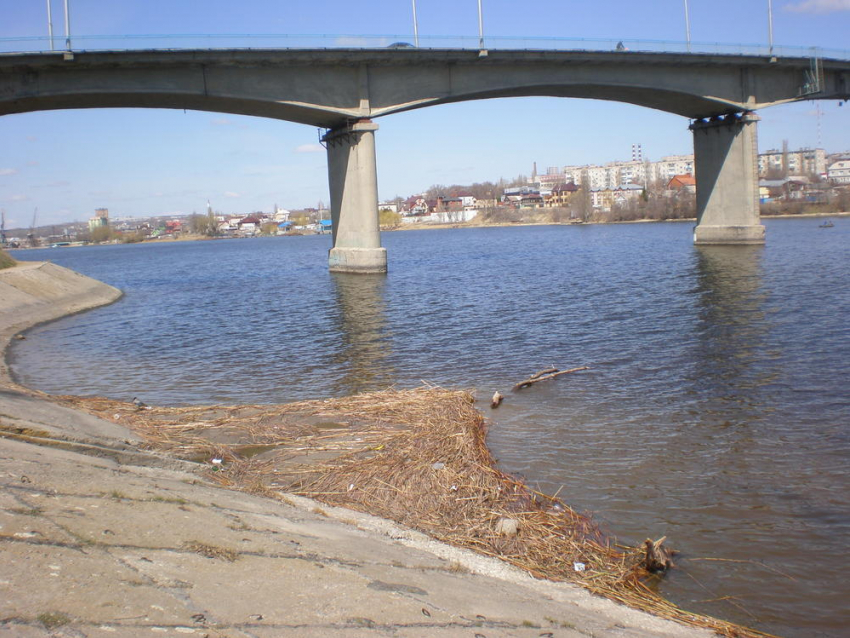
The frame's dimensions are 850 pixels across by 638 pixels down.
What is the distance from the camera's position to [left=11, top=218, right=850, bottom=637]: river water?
700 cm

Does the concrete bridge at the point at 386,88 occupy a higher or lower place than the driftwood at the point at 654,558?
higher

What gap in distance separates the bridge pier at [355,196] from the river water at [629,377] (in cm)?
717

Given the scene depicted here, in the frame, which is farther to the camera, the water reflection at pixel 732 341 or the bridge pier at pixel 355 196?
the bridge pier at pixel 355 196

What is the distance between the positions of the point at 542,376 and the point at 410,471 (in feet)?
19.8

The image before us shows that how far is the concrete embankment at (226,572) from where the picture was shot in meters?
4.04

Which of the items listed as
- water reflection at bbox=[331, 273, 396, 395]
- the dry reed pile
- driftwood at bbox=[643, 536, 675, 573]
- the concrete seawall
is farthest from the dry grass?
driftwood at bbox=[643, 536, 675, 573]

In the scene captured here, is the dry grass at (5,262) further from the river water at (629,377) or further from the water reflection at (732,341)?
the water reflection at (732,341)

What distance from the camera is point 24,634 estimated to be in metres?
3.61

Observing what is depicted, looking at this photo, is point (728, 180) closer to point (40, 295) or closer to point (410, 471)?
point (40, 295)

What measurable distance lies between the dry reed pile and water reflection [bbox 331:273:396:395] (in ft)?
8.84

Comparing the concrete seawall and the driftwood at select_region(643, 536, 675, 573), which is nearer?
the driftwood at select_region(643, 536, 675, 573)

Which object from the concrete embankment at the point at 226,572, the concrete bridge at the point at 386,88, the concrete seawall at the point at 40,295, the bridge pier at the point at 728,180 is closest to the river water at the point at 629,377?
the concrete seawall at the point at 40,295

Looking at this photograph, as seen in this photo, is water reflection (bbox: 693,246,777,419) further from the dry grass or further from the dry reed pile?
the dry grass

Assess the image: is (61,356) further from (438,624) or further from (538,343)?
(438,624)
